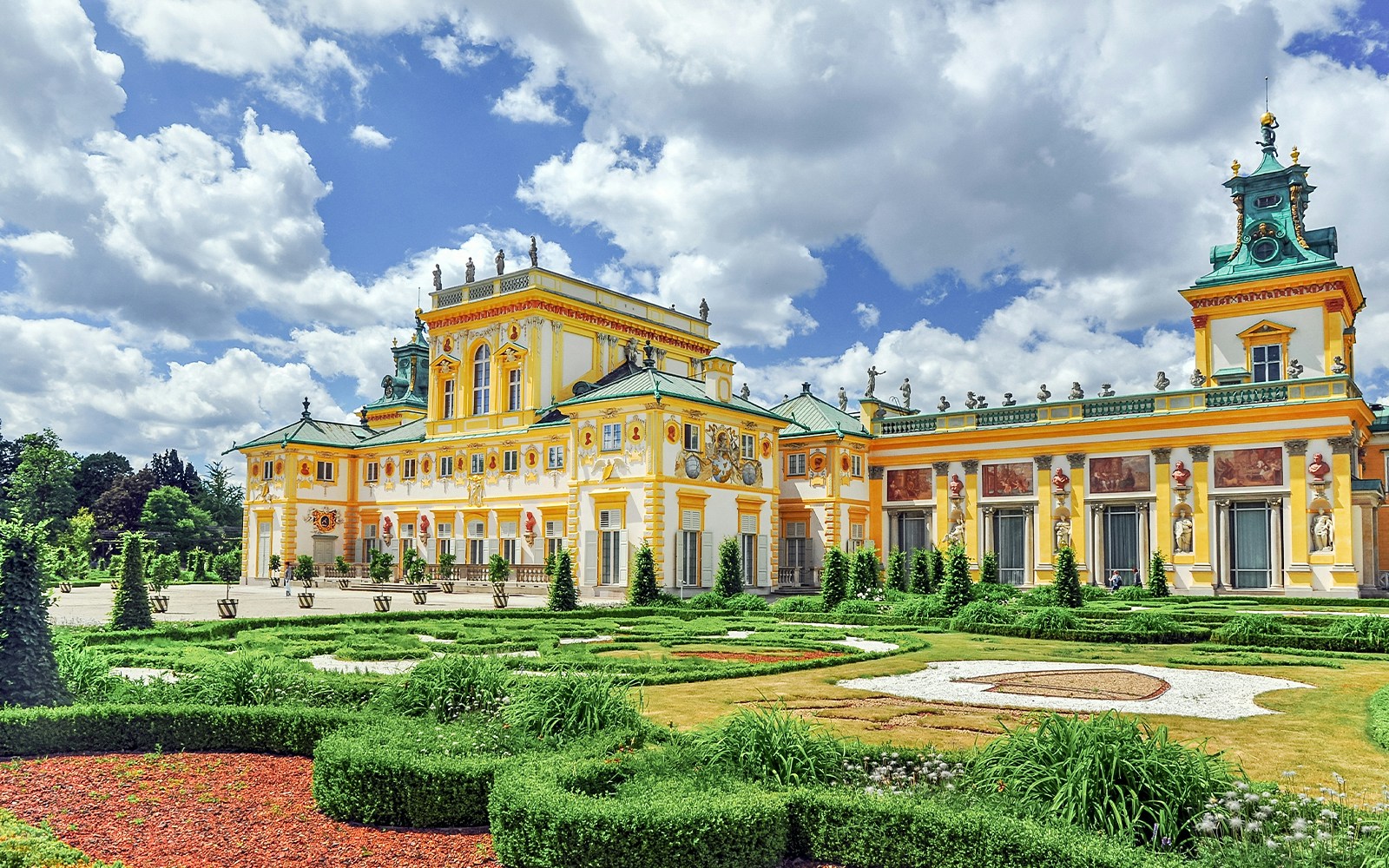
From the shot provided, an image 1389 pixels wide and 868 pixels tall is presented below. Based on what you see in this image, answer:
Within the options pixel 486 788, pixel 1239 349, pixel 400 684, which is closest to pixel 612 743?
pixel 486 788

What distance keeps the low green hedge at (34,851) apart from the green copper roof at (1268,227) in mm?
51931

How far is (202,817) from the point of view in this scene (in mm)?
8289

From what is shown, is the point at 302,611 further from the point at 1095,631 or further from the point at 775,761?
the point at 775,761

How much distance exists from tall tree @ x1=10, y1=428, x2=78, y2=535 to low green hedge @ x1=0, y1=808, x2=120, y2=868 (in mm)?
78014

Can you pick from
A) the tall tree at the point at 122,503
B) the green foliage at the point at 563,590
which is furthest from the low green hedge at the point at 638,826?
the tall tree at the point at 122,503

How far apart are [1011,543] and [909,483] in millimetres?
5756

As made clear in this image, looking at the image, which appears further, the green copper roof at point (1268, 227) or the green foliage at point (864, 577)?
the green copper roof at point (1268, 227)

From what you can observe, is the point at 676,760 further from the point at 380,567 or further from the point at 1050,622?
the point at 380,567

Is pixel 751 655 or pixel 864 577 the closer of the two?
pixel 751 655

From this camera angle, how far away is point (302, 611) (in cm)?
3138

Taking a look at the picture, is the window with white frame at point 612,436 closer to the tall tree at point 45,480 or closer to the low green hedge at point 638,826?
the low green hedge at point 638,826

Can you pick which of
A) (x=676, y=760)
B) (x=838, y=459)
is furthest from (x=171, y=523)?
(x=676, y=760)

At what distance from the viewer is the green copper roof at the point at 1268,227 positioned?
4906 centimetres

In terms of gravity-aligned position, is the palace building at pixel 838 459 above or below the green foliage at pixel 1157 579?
above
